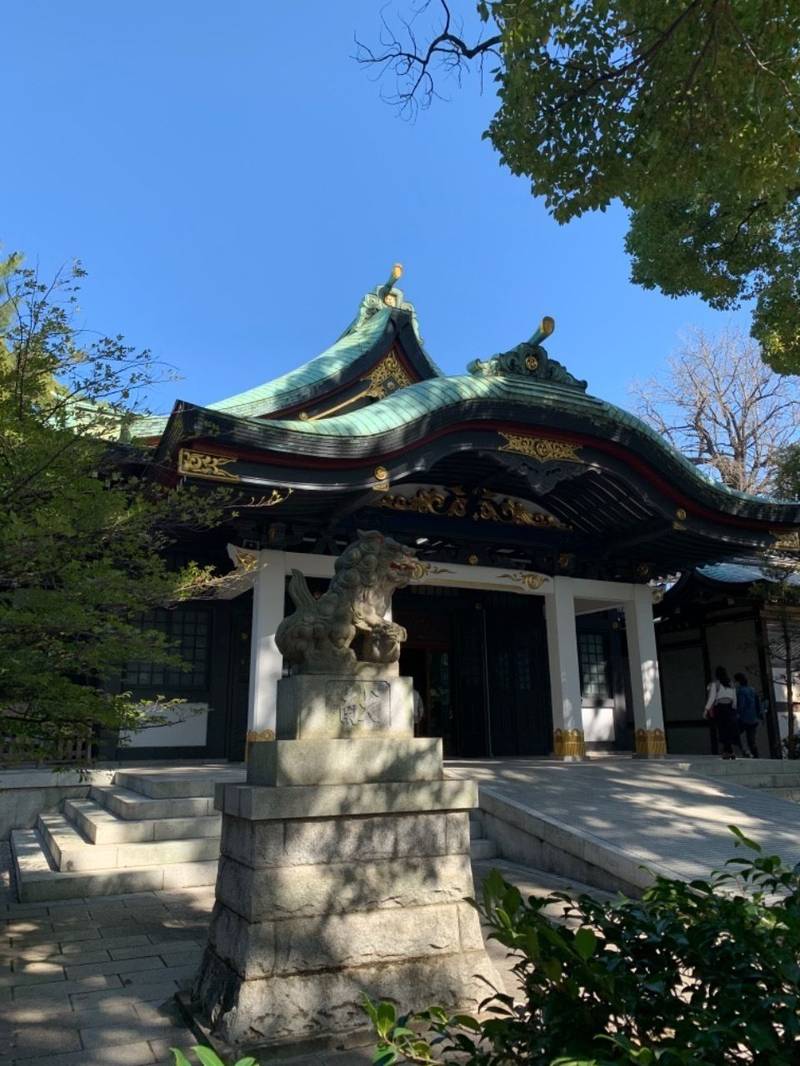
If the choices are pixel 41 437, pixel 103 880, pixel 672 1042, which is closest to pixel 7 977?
pixel 103 880

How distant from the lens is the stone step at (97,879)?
19.9 feet

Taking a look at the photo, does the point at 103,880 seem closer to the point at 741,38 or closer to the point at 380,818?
the point at 380,818

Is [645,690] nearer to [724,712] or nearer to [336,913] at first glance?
[724,712]

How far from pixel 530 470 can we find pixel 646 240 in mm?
3742

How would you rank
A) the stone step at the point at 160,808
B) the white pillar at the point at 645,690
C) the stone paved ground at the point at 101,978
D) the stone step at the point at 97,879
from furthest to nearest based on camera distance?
the white pillar at the point at 645,690 → the stone step at the point at 160,808 → the stone step at the point at 97,879 → the stone paved ground at the point at 101,978

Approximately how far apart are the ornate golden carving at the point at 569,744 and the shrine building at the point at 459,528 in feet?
0.15

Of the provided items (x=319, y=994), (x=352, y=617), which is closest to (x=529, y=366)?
(x=352, y=617)

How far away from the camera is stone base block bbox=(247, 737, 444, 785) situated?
392cm

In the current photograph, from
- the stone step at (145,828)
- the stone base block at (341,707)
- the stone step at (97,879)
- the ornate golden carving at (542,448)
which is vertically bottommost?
the stone step at (97,879)

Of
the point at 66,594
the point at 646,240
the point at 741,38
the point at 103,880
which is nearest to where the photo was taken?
the point at 66,594

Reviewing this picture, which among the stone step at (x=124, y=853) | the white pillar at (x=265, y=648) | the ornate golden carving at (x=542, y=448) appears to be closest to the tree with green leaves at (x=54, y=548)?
the stone step at (x=124, y=853)

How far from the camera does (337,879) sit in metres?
3.82

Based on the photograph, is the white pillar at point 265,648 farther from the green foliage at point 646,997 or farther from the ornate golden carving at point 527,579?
the green foliage at point 646,997

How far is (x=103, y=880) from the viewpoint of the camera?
6277 millimetres
